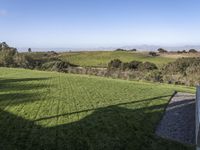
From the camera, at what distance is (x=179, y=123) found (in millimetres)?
10156

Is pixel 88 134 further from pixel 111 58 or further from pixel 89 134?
pixel 111 58

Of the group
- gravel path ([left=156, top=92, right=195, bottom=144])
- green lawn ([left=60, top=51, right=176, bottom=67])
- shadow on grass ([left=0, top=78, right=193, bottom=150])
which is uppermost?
shadow on grass ([left=0, top=78, right=193, bottom=150])

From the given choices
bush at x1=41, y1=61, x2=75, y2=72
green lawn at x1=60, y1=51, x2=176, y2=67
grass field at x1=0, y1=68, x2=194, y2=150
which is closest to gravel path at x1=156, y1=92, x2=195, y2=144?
grass field at x1=0, y1=68, x2=194, y2=150

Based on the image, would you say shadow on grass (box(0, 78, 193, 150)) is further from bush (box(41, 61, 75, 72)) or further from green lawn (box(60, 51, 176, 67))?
green lawn (box(60, 51, 176, 67))

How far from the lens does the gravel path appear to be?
28.5 feet

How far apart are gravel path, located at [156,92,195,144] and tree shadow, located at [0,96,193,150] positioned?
1.19ft

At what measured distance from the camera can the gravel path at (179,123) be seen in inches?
342

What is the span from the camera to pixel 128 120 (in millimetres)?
10016

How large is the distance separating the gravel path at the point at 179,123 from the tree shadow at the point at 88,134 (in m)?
0.36

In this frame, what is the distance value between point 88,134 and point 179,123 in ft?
11.7

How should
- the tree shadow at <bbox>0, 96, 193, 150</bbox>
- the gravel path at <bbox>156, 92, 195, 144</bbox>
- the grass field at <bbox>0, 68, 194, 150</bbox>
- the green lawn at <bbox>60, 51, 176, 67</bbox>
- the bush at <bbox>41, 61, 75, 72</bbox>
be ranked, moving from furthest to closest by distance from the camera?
the green lawn at <bbox>60, 51, 176, 67</bbox>
the bush at <bbox>41, 61, 75, 72</bbox>
the gravel path at <bbox>156, 92, 195, 144</bbox>
the grass field at <bbox>0, 68, 194, 150</bbox>
the tree shadow at <bbox>0, 96, 193, 150</bbox>

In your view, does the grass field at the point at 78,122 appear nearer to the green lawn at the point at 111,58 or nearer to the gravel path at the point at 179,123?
the gravel path at the point at 179,123

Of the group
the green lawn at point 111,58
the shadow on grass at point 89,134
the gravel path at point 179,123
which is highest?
the shadow on grass at point 89,134

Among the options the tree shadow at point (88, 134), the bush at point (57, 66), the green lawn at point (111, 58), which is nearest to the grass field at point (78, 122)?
the tree shadow at point (88, 134)
